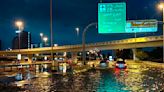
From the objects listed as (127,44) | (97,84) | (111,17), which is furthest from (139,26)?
(127,44)

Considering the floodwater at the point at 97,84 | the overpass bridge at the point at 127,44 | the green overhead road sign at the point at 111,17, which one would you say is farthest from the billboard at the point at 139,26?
the overpass bridge at the point at 127,44

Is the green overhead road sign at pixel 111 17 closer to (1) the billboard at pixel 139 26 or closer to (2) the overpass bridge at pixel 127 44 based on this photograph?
(1) the billboard at pixel 139 26

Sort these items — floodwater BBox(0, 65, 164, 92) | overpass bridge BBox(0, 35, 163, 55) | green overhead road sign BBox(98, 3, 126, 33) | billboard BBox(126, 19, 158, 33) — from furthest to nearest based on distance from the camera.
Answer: overpass bridge BBox(0, 35, 163, 55), billboard BBox(126, 19, 158, 33), green overhead road sign BBox(98, 3, 126, 33), floodwater BBox(0, 65, 164, 92)

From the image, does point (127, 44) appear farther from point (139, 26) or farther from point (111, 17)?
point (111, 17)

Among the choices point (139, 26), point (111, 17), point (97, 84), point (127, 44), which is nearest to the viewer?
point (97, 84)

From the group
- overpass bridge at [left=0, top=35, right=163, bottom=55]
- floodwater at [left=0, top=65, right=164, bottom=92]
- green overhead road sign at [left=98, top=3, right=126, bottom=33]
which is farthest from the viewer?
overpass bridge at [left=0, top=35, right=163, bottom=55]

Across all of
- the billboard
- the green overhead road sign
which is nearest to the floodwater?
the green overhead road sign

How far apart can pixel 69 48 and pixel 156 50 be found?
4247 cm

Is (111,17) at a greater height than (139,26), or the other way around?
(111,17)

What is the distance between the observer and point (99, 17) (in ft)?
184

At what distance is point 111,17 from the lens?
2175 inches

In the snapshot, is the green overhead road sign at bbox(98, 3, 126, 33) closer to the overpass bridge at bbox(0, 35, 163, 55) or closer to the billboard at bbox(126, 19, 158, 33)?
the billboard at bbox(126, 19, 158, 33)

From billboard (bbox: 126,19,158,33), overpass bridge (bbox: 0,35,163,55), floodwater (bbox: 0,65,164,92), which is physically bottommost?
floodwater (bbox: 0,65,164,92)

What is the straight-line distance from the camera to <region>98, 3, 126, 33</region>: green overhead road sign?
54719 mm
